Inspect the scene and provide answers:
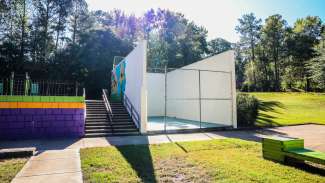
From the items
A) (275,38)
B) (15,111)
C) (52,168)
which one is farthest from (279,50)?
(52,168)

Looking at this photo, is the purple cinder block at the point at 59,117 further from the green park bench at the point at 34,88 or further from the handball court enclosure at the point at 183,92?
the handball court enclosure at the point at 183,92

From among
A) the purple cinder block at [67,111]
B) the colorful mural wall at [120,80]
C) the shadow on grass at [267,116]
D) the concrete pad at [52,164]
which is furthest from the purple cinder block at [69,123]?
the shadow on grass at [267,116]

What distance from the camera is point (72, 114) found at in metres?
9.89

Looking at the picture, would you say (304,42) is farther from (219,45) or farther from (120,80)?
(120,80)

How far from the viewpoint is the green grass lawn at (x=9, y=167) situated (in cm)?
447

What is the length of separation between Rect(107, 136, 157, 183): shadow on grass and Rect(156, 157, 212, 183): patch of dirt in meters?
0.19

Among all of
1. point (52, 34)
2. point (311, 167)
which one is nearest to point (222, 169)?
point (311, 167)

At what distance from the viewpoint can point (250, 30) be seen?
4372cm

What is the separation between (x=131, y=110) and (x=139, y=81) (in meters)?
2.19

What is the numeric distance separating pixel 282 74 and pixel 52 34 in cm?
3887

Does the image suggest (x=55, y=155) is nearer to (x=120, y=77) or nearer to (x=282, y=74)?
(x=120, y=77)

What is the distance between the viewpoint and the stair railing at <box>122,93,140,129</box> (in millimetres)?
11252

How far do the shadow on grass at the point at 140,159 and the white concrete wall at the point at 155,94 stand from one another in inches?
431

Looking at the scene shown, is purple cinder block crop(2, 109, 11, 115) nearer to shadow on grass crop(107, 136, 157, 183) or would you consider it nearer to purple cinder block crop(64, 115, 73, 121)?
purple cinder block crop(64, 115, 73, 121)
